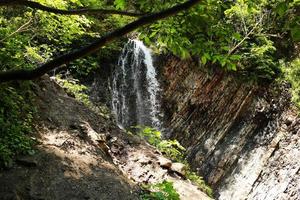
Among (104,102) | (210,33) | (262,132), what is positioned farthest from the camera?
(104,102)

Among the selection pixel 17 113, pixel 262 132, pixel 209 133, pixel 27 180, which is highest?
pixel 262 132

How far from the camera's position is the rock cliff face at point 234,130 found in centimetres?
1041

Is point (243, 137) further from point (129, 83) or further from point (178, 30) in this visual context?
point (178, 30)

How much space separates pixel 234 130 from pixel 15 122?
837cm

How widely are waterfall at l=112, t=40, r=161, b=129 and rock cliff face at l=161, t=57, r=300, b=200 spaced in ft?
1.65

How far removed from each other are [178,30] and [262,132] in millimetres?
9347

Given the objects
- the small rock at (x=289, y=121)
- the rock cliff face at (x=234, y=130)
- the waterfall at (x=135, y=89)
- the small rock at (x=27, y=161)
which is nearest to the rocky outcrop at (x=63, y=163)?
the small rock at (x=27, y=161)

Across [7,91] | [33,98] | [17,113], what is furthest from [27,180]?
[33,98]

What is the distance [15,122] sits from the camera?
568cm

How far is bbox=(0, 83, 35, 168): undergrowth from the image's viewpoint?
5.02 meters

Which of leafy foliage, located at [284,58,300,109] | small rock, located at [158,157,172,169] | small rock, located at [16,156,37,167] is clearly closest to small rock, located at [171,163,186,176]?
small rock, located at [158,157,172,169]

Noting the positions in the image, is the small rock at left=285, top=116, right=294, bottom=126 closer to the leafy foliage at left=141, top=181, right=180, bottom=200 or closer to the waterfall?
the waterfall

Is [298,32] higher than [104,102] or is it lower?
higher

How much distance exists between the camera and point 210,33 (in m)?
3.08
